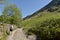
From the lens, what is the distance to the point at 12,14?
60.9 metres

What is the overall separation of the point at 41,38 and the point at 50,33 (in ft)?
7.18

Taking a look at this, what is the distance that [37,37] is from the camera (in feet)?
67.8

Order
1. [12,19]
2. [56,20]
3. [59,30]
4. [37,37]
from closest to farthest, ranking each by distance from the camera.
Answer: [59,30] → [56,20] → [37,37] → [12,19]

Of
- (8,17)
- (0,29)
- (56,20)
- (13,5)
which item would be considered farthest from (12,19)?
(56,20)

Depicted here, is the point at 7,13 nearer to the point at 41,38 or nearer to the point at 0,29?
the point at 0,29

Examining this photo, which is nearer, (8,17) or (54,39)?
(54,39)

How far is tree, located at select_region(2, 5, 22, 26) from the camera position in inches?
2362

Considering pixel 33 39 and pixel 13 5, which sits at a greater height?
pixel 13 5

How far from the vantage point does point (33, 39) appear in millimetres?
20797

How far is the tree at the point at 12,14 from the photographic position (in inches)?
2362

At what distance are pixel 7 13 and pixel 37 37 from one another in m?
41.5

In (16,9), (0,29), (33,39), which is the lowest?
(33,39)

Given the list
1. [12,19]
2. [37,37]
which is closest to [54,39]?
[37,37]

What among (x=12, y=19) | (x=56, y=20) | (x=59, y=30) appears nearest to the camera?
(x=59, y=30)
